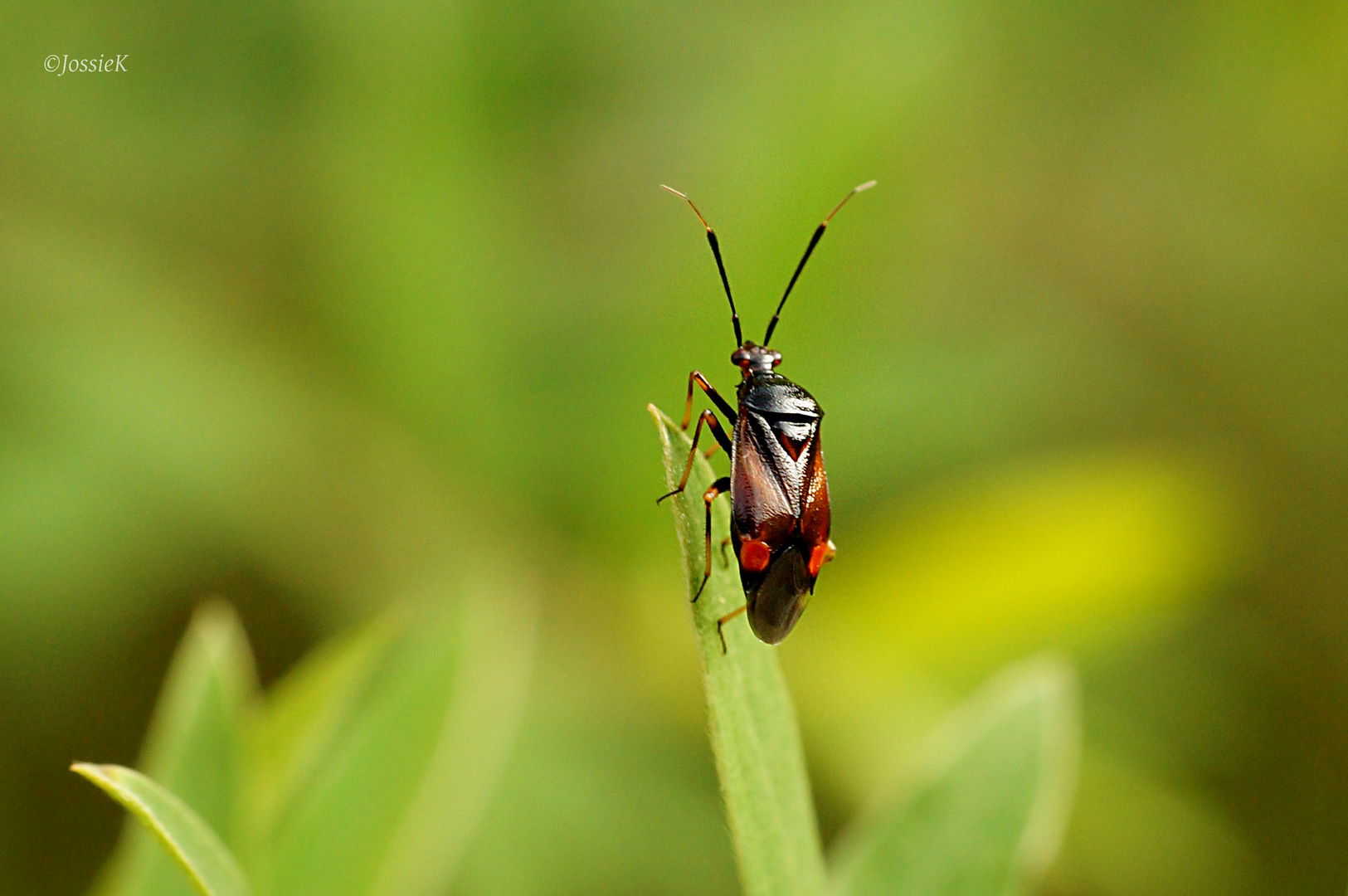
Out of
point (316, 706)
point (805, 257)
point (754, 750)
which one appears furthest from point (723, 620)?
point (805, 257)

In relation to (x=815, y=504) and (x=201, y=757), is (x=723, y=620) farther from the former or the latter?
(x=815, y=504)

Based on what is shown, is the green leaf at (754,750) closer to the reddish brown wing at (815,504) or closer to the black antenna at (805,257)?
the reddish brown wing at (815,504)

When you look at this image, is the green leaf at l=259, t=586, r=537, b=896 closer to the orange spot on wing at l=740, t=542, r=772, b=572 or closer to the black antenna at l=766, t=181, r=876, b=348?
the orange spot on wing at l=740, t=542, r=772, b=572

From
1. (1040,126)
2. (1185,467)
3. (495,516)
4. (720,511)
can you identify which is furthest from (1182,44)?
(720,511)

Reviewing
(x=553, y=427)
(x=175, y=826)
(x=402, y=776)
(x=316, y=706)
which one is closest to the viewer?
(x=175, y=826)

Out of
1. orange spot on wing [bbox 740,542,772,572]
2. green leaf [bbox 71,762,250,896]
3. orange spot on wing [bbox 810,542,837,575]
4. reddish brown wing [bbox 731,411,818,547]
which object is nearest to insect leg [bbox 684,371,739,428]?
reddish brown wing [bbox 731,411,818,547]
